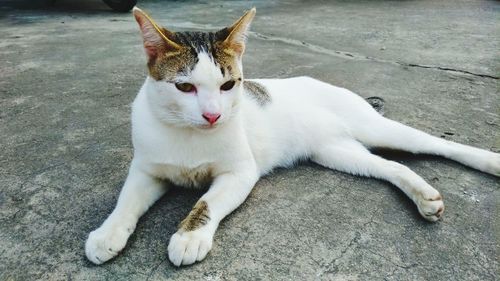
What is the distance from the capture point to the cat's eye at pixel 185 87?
5.29 ft

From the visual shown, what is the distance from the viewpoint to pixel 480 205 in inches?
74.8

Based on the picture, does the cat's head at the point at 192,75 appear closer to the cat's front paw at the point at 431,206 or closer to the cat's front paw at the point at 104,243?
the cat's front paw at the point at 104,243

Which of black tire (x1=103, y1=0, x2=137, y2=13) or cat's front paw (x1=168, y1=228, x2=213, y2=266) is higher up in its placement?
cat's front paw (x1=168, y1=228, x2=213, y2=266)

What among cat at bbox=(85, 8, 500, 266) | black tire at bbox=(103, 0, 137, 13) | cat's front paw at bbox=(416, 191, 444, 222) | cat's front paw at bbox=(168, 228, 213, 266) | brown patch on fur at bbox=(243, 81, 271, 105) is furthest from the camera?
black tire at bbox=(103, 0, 137, 13)

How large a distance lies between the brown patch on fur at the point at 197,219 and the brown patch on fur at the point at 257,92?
2.40 feet

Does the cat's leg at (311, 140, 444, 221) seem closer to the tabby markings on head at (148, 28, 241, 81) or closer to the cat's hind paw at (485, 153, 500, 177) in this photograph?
the cat's hind paw at (485, 153, 500, 177)

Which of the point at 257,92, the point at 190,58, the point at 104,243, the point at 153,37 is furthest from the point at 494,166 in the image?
the point at 104,243

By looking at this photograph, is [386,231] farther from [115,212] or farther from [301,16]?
[301,16]

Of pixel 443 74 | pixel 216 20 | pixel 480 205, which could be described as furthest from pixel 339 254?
pixel 216 20

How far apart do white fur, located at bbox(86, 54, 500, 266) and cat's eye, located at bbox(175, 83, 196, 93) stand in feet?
0.07

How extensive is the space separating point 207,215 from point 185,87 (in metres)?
0.49

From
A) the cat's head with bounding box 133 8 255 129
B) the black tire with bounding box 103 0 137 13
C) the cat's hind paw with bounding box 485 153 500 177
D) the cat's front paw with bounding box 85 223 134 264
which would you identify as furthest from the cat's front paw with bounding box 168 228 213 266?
the black tire with bounding box 103 0 137 13

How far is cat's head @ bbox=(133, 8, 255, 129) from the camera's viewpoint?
1.59 meters

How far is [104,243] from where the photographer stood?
1.53m
